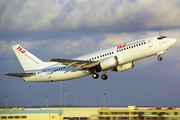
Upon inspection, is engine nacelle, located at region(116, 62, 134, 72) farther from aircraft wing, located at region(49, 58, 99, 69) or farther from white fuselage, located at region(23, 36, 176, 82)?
aircraft wing, located at region(49, 58, 99, 69)

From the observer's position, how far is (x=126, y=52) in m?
65.1

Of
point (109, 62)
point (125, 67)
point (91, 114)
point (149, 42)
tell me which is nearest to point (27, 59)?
point (109, 62)

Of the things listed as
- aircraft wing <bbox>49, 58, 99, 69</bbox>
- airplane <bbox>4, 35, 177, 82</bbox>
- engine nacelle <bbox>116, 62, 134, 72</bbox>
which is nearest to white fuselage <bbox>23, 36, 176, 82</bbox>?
airplane <bbox>4, 35, 177, 82</bbox>

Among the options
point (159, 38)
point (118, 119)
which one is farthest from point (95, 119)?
point (159, 38)

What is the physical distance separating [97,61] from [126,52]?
6.00 meters

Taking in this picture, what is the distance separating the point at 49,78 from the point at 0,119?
1656cm

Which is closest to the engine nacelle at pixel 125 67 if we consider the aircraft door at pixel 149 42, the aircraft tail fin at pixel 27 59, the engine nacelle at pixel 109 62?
the engine nacelle at pixel 109 62

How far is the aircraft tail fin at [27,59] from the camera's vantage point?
246 feet

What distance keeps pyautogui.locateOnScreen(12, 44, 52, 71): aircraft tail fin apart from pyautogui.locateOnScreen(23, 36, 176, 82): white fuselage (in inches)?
208

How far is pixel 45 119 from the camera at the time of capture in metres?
77.8

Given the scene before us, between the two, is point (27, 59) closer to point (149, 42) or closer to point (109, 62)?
point (109, 62)

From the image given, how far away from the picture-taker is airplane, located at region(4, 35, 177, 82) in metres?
64.3

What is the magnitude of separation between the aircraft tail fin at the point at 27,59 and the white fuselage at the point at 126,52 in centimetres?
528

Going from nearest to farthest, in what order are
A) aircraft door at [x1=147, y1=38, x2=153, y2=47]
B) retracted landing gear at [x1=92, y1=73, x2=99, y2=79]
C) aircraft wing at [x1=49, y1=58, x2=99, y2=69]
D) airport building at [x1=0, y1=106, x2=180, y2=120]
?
aircraft door at [x1=147, y1=38, x2=153, y2=47] → aircraft wing at [x1=49, y1=58, x2=99, y2=69] → retracted landing gear at [x1=92, y1=73, x2=99, y2=79] → airport building at [x1=0, y1=106, x2=180, y2=120]
